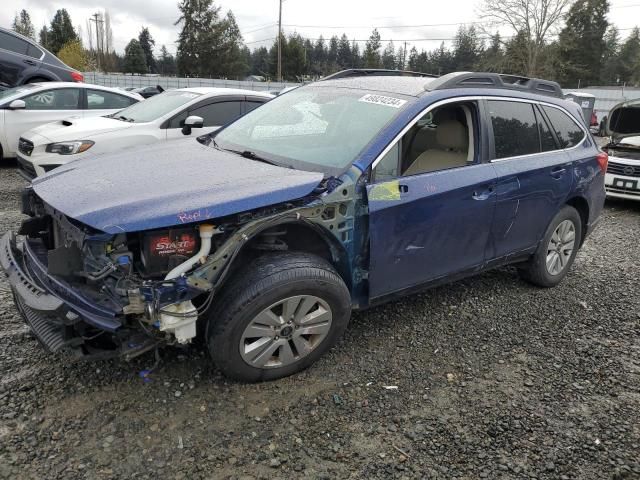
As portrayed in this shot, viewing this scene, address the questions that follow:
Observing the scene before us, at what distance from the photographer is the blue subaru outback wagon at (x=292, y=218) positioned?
251 centimetres

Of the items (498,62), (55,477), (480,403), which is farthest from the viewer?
(498,62)

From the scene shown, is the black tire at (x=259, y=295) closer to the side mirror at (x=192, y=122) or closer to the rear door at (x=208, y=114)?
the side mirror at (x=192, y=122)

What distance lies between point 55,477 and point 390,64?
3336 inches

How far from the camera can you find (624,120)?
9.12 m

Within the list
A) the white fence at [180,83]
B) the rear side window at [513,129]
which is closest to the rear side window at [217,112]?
the rear side window at [513,129]

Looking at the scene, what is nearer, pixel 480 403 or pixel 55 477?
pixel 55 477

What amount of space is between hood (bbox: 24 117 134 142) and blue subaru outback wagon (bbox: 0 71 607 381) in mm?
3257

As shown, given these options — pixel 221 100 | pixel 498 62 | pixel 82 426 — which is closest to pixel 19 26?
pixel 498 62

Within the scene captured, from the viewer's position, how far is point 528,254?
4273 mm

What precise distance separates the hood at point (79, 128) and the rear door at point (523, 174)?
479cm

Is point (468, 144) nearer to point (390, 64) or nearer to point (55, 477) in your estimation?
point (55, 477)

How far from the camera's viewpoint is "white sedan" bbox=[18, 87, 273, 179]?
20.6ft

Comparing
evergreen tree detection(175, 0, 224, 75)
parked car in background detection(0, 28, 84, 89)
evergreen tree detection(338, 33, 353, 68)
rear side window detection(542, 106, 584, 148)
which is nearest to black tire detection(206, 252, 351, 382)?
rear side window detection(542, 106, 584, 148)

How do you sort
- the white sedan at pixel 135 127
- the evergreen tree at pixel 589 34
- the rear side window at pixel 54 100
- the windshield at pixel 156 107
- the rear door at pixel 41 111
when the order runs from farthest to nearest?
the evergreen tree at pixel 589 34, the rear side window at pixel 54 100, the rear door at pixel 41 111, the windshield at pixel 156 107, the white sedan at pixel 135 127
